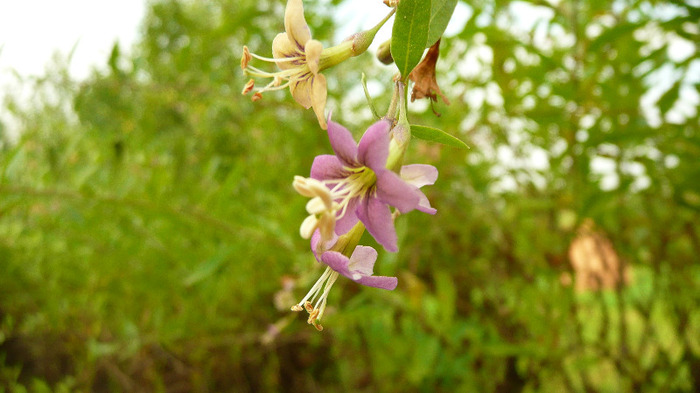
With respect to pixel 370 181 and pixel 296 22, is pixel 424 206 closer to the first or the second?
pixel 370 181

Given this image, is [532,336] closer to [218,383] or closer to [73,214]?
[73,214]

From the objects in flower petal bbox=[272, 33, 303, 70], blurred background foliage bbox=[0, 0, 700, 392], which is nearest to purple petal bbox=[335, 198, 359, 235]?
flower petal bbox=[272, 33, 303, 70]

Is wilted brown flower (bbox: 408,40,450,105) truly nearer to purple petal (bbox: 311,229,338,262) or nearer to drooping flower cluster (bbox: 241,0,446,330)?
drooping flower cluster (bbox: 241,0,446,330)

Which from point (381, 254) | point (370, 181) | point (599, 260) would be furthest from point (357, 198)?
point (599, 260)

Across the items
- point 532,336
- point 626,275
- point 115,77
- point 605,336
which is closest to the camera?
point 115,77

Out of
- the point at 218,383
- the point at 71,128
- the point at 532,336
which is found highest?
the point at 71,128

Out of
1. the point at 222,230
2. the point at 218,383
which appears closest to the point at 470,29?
the point at 222,230

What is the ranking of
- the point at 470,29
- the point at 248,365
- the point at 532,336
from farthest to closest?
the point at 248,365
the point at 532,336
the point at 470,29
